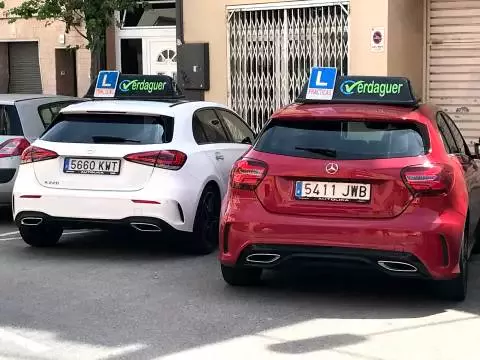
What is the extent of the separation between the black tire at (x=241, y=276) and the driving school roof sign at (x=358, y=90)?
4.63 feet

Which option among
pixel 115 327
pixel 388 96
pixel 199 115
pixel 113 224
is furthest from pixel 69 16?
pixel 115 327

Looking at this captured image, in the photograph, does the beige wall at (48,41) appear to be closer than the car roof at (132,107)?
No

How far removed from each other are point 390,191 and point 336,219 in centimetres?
41

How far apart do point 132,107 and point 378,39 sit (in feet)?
18.9

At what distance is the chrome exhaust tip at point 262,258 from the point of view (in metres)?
5.93

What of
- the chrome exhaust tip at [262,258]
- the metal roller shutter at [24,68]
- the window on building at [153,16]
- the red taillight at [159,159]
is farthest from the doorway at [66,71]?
the chrome exhaust tip at [262,258]

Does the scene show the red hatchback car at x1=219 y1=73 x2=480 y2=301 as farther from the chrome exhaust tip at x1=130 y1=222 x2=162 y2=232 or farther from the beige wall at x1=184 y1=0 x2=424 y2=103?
the beige wall at x1=184 y1=0 x2=424 y2=103

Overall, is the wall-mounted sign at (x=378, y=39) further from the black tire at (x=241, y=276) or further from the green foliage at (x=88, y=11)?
the black tire at (x=241, y=276)

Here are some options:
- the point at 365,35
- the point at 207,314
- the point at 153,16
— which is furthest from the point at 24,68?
the point at 207,314

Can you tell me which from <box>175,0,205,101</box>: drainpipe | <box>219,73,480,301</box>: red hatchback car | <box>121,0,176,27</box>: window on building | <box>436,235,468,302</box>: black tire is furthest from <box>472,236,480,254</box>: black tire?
<box>121,0,176,27</box>: window on building

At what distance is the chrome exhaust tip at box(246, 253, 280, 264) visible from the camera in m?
5.93

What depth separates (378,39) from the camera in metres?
12.4

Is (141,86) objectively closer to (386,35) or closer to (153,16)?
(386,35)

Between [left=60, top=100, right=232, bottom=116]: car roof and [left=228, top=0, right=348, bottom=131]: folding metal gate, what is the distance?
5.36 meters
